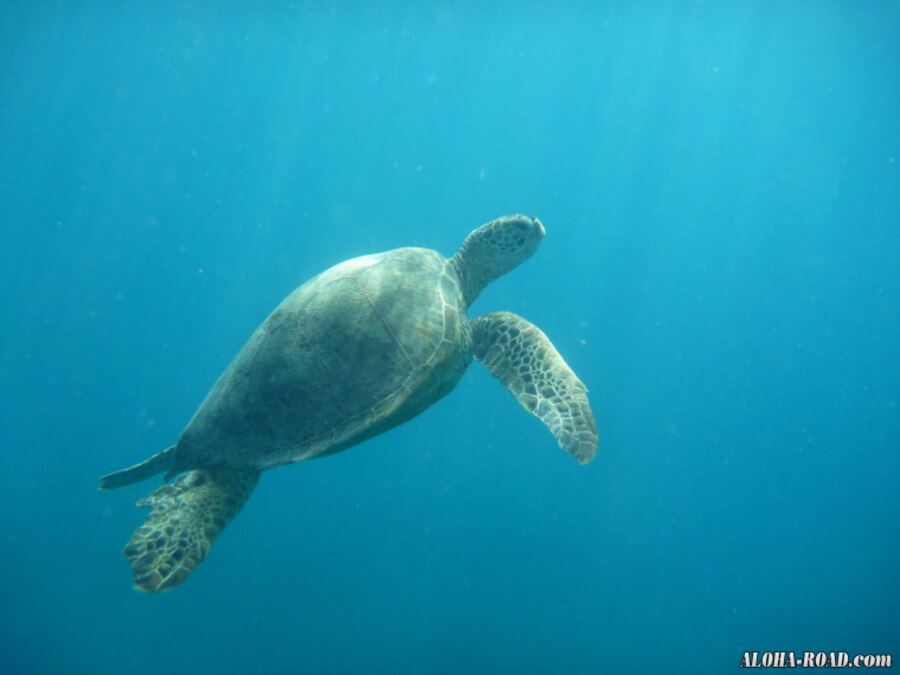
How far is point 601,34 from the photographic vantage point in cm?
3809

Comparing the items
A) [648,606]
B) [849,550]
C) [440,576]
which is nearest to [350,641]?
[440,576]

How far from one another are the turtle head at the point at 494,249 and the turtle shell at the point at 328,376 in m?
1.92

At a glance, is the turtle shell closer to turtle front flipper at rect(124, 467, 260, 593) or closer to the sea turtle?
the sea turtle

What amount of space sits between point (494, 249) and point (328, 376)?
3331 mm

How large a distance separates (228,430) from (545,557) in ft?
53.0

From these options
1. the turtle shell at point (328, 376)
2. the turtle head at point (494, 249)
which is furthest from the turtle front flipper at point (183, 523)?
the turtle head at point (494, 249)

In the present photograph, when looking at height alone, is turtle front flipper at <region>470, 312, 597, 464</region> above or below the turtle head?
below

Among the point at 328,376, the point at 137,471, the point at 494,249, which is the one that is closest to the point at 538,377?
the point at 494,249

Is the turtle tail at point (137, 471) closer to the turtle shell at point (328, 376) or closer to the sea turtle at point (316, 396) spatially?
the sea turtle at point (316, 396)

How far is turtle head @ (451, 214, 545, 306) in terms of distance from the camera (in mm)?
6270

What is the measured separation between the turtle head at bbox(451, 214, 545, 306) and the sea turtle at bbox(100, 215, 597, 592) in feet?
5.32

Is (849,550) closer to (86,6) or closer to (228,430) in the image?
(228,430)

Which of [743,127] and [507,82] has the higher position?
[507,82]

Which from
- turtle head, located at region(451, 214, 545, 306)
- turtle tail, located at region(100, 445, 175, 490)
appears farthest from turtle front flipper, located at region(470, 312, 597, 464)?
turtle tail, located at region(100, 445, 175, 490)
